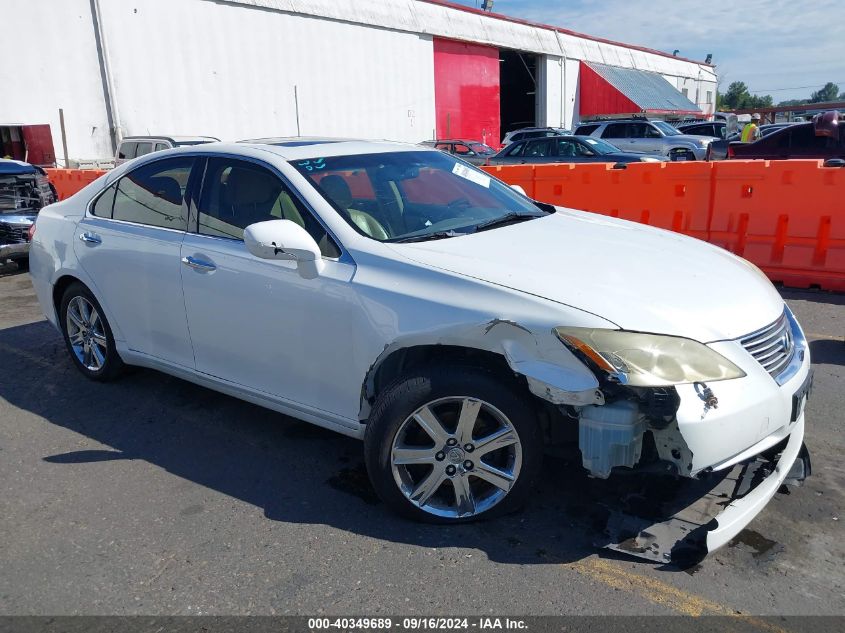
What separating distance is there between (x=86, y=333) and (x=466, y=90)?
29.4m

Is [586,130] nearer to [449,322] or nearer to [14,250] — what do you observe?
[14,250]

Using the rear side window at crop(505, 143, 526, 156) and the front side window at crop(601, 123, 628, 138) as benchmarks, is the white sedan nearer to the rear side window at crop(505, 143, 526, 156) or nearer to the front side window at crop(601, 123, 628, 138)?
the rear side window at crop(505, 143, 526, 156)

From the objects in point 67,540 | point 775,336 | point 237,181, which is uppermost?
point 237,181

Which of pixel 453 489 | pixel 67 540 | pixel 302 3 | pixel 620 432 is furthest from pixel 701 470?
pixel 302 3

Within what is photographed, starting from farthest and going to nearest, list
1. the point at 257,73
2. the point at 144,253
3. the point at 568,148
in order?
the point at 257,73 → the point at 568,148 → the point at 144,253

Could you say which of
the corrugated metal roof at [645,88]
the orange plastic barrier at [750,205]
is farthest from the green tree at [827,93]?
the orange plastic barrier at [750,205]

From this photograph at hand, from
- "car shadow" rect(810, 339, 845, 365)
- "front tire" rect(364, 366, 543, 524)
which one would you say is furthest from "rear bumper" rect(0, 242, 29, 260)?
"car shadow" rect(810, 339, 845, 365)

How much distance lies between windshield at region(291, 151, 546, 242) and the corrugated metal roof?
3499 cm

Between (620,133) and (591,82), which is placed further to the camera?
(591,82)

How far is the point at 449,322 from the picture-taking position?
2.86 m

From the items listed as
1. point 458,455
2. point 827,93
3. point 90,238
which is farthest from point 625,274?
point 827,93

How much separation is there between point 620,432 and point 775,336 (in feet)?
3.05

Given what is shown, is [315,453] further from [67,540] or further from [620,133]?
[620,133]

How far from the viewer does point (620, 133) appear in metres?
20.5
